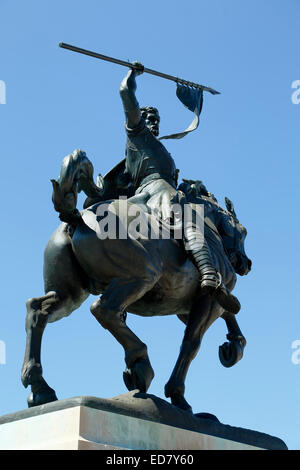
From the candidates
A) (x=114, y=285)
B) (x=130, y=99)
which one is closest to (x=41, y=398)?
(x=114, y=285)

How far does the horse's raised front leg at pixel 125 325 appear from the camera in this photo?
7.20m

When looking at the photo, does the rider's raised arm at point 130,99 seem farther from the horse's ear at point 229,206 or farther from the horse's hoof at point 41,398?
the horse's hoof at point 41,398

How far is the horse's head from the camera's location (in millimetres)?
8734

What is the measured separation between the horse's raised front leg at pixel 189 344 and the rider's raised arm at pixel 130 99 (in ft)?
7.14

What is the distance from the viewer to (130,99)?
8664 mm

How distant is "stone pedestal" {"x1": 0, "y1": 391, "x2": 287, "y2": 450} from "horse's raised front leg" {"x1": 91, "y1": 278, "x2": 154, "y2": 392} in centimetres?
26

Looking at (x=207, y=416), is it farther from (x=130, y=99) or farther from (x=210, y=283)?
(x=130, y=99)

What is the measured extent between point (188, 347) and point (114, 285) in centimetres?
120

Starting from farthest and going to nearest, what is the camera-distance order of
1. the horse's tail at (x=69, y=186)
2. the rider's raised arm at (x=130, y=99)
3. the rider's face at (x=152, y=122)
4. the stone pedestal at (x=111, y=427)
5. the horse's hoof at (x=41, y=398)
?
the rider's face at (x=152, y=122) < the rider's raised arm at (x=130, y=99) < the horse's tail at (x=69, y=186) < the horse's hoof at (x=41, y=398) < the stone pedestal at (x=111, y=427)

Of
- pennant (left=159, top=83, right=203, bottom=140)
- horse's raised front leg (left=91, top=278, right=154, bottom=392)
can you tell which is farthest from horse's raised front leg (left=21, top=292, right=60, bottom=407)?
pennant (left=159, top=83, right=203, bottom=140)

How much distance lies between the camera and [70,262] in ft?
24.9

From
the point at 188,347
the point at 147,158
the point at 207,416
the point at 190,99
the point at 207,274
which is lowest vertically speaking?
the point at 207,416

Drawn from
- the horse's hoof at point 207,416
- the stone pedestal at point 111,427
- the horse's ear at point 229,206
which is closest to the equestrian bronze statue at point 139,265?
the horse's hoof at point 207,416
